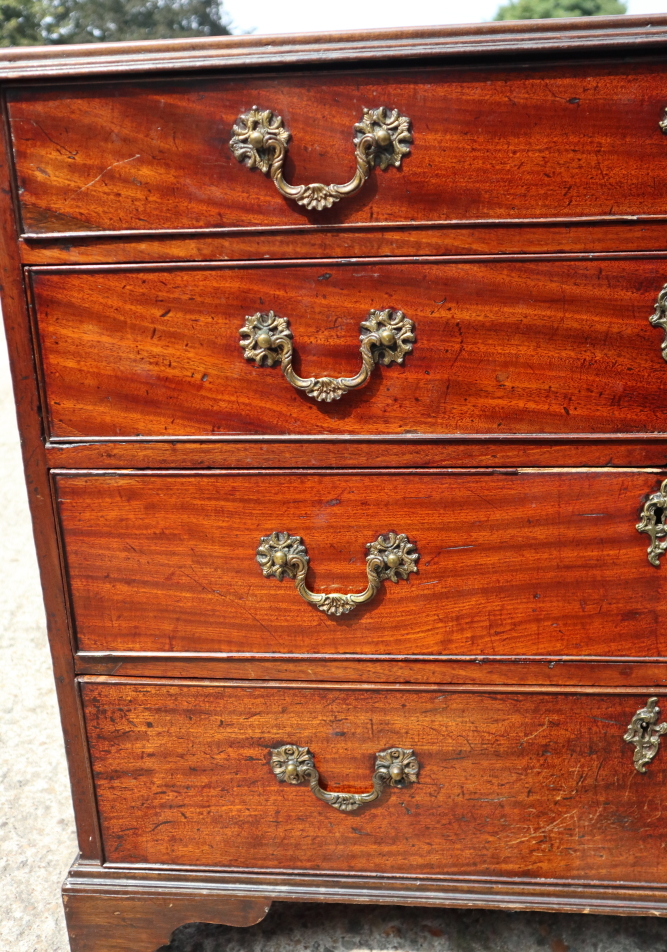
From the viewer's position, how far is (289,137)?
84 centimetres

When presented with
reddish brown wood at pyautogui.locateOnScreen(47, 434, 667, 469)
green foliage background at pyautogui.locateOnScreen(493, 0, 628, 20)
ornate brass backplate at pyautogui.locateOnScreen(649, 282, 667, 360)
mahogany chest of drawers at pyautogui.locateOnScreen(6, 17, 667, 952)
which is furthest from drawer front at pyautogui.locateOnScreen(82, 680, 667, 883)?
green foliage background at pyautogui.locateOnScreen(493, 0, 628, 20)

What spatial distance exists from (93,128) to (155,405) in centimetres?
32

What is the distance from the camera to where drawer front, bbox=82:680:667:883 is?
1.04 m

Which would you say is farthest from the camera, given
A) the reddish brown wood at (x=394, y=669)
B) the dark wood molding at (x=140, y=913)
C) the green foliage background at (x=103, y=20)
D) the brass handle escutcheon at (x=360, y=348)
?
the green foliage background at (x=103, y=20)

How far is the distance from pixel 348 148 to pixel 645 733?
823mm

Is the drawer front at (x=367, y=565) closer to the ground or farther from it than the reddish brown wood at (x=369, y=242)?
closer to the ground

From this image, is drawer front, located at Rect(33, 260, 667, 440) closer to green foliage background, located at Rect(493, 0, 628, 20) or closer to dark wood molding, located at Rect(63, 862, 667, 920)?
dark wood molding, located at Rect(63, 862, 667, 920)

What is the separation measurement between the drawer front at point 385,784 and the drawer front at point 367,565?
0.08 meters

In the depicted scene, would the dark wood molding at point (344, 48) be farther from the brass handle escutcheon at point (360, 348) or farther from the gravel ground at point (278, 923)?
the gravel ground at point (278, 923)

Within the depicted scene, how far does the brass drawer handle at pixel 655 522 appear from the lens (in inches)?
36.3

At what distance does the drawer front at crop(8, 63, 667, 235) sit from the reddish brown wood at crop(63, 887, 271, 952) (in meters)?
0.93


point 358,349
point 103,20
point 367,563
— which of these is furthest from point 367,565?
point 103,20

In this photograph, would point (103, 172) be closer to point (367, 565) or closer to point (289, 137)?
point (289, 137)

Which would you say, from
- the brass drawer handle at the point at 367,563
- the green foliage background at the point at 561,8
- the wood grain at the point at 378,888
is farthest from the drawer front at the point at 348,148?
the green foliage background at the point at 561,8
